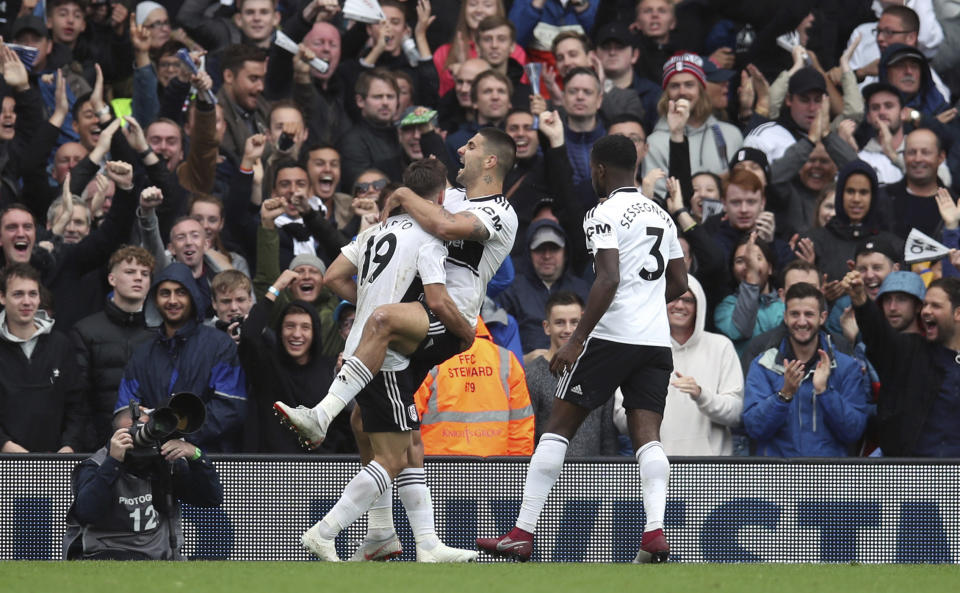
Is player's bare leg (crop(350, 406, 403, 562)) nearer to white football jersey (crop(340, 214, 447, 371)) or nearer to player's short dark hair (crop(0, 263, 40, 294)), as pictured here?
white football jersey (crop(340, 214, 447, 371))

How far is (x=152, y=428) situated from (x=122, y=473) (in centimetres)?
50

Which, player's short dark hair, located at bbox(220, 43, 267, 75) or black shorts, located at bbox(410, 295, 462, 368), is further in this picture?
player's short dark hair, located at bbox(220, 43, 267, 75)

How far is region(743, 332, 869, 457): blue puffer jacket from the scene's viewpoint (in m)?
10.5

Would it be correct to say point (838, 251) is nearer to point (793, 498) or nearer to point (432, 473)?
point (793, 498)

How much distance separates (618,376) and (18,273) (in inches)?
181

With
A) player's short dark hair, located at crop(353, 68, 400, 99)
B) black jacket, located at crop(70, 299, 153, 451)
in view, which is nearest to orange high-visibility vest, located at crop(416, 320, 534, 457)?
black jacket, located at crop(70, 299, 153, 451)

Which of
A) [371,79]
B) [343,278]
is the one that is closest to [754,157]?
[371,79]

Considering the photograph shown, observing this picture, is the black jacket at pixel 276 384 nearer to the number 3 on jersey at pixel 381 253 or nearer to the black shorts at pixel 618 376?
the number 3 on jersey at pixel 381 253

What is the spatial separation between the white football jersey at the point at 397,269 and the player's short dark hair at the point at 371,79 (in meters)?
5.78

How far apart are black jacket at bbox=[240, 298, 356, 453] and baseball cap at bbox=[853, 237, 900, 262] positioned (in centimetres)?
422

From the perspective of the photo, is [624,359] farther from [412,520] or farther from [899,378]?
[899,378]

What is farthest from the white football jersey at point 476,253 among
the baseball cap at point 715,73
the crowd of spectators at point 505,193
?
the baseball cap at point 715,73

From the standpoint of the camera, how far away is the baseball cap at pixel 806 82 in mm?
14922

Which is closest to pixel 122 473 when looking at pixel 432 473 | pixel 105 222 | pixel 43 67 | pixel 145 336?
pixel 432 473
